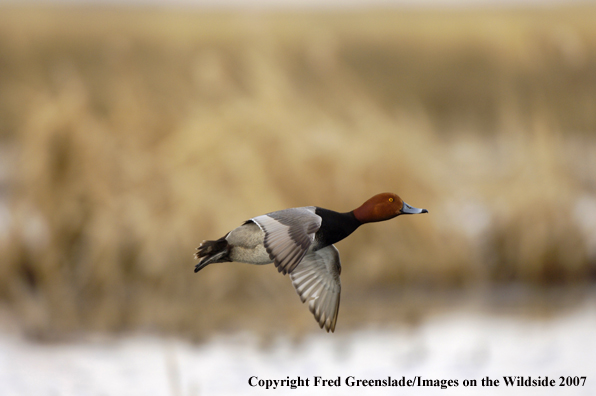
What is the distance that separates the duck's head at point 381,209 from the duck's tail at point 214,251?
0.51 metres

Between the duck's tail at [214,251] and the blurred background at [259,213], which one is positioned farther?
the blurred background at [259,213]

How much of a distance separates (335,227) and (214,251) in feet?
Answer: 1.49

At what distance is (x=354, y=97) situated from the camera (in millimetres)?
7109

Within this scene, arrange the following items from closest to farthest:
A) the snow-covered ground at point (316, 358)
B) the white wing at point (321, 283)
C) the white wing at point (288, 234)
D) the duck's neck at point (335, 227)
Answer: the white wing at point (288, 234), the duck's neck at point (335, 227), the white wing at point (321, 283), the snow-covered ground at point (316, 358)

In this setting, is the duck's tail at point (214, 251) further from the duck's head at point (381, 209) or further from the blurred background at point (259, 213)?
the blurred background at point (259, 213)

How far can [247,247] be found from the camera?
7.59 ft

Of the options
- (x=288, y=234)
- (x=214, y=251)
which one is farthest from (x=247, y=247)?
(x=288, y=234)

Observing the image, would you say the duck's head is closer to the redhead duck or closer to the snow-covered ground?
the redhead duck

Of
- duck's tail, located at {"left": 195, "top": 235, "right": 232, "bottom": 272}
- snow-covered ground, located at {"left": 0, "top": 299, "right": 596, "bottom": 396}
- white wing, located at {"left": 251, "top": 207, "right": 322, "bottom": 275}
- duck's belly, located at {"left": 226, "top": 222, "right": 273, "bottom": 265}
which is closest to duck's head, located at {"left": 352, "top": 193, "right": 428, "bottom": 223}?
white wing, located at {"left": 251, "top": 207, "right": 322, "bottom": 275}

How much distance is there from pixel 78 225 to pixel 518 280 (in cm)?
488

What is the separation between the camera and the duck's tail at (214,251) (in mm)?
2242

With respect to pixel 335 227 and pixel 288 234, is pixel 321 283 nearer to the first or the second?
pixel 335 227

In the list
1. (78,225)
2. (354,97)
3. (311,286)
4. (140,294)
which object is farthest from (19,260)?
(311,286)

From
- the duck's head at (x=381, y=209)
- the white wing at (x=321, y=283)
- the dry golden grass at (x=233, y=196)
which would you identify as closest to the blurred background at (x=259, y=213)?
the dry golden grass at (x=233, y=196)
